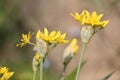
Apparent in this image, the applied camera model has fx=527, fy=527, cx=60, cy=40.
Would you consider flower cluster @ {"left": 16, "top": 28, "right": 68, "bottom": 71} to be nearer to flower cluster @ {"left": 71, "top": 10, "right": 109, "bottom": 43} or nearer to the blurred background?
flower cluster @ {"left": 71, "top": 10, "right": 109, "bottom": 43}

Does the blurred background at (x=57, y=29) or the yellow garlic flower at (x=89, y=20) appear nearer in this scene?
the yellow garlic flower at (x=89, y=20)

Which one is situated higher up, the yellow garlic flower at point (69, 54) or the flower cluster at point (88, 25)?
the flower cluster at point (88, 25)

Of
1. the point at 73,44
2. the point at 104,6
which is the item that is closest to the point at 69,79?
the point at 73,44

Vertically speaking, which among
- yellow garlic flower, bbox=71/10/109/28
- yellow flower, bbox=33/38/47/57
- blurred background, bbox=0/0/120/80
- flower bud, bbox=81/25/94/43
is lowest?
yellow flower, bbox=33/38/47/57

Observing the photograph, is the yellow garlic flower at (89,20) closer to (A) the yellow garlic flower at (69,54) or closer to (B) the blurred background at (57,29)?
(A) the yellow garlic flower at (69,54)

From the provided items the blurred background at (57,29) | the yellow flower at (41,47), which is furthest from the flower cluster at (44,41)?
the blurred background at (57,29)

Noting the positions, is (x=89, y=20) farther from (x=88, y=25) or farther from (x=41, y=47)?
(x=41, y=47)

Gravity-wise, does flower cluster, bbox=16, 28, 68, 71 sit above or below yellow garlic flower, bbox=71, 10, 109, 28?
below

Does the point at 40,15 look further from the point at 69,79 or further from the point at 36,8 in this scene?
the point at 69,79

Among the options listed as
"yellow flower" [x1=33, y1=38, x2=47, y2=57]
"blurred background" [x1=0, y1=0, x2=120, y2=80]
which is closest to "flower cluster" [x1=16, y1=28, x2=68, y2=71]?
"yellow flower" [x1=33, y1=38, x2=47, y2=57]

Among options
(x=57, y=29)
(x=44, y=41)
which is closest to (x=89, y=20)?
(x=44, y=41)
